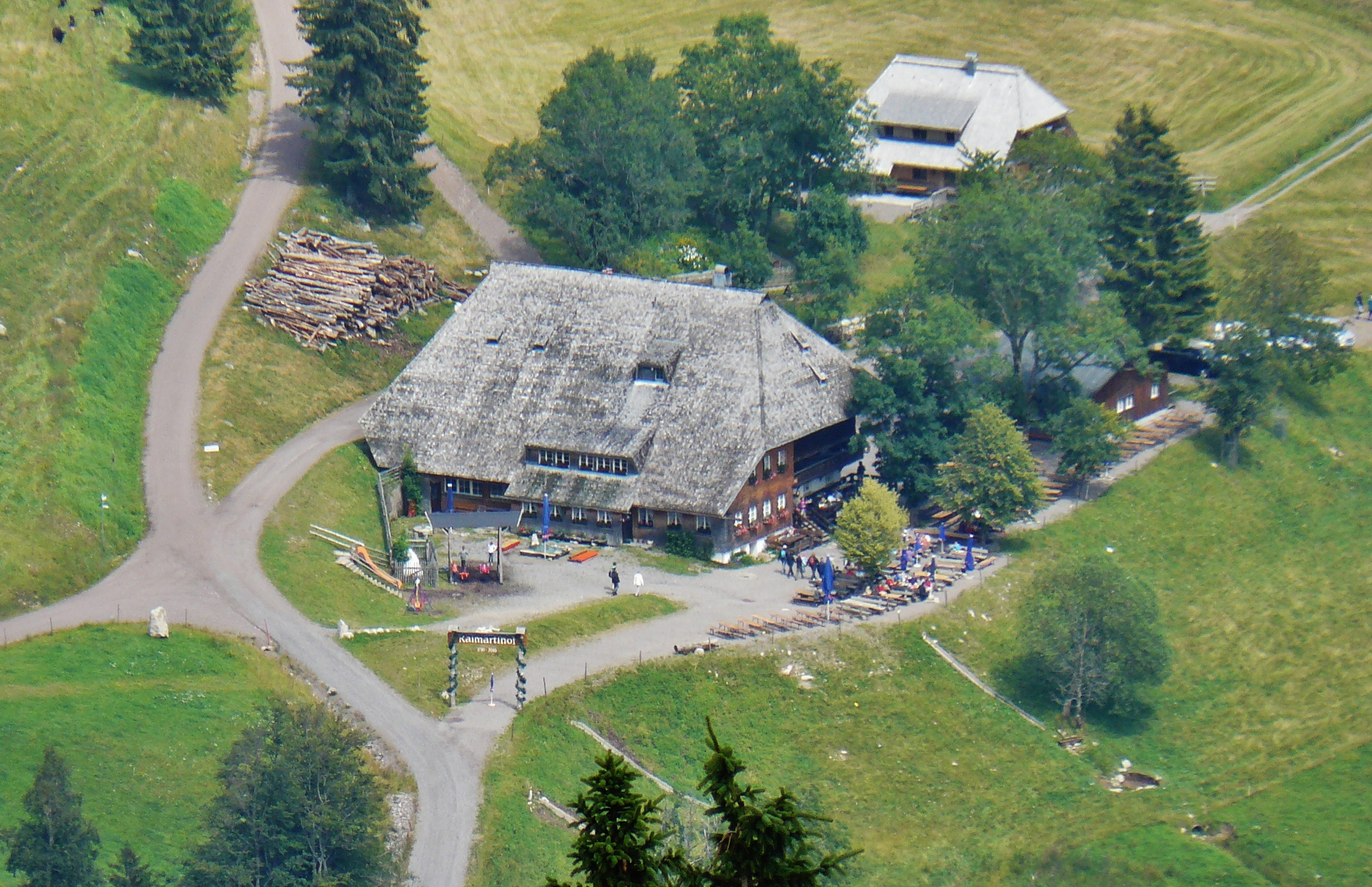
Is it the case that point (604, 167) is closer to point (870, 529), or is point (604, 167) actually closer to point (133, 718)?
point (870, 529)

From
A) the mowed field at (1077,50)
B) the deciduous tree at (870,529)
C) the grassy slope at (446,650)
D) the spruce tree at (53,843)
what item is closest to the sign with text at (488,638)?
the grassy slope at (446,650)

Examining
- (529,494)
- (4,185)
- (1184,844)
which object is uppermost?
(4,185)

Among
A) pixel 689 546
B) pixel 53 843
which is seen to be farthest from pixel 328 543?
pixel 53 843

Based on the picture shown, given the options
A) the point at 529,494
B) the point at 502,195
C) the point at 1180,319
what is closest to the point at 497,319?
the point at 529,494

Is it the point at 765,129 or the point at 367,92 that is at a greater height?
the point at 367,92

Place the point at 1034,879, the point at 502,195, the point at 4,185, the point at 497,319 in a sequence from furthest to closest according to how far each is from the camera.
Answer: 1. the point at 502,195
2. the point at 4,185
3. the point at 497,319
4. the point at 1034,879

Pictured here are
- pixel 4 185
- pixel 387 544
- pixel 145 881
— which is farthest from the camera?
pixel 4 185

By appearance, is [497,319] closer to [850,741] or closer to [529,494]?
[529,494]
